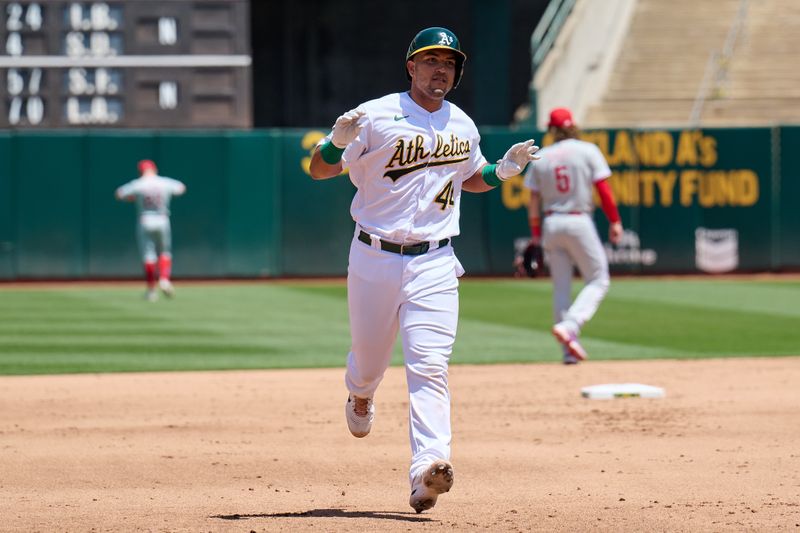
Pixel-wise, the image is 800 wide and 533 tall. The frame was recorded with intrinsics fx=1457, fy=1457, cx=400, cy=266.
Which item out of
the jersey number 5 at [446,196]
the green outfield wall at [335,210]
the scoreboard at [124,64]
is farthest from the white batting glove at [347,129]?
the green outfield wall at [335,210]

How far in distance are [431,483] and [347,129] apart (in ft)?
5.20

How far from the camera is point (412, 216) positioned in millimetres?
6539

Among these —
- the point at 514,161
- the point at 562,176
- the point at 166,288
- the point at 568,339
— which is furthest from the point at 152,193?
the point at 514,161

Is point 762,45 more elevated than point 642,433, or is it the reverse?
point 762,45

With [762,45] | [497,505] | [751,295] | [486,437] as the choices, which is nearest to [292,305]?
[751,295]

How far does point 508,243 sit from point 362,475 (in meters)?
18.5

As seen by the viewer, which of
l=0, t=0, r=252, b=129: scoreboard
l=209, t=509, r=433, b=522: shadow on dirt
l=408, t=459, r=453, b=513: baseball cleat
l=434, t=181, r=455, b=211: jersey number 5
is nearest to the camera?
l=408, t=459, r=453, b=513: baseball cleat

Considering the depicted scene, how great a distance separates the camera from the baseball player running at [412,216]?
21.1 feet

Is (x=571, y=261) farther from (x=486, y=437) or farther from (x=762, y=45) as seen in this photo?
(x=762, y=45)

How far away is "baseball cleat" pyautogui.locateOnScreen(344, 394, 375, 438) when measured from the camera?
23.8 feet

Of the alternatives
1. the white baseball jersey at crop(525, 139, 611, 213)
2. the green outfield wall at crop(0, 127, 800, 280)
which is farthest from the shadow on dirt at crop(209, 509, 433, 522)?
the green outfield wall at crop(0, 127, 800, 280)

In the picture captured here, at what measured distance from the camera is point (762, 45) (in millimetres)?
31844

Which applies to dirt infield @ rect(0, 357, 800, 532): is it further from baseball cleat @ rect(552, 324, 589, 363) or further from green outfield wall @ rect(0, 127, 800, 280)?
green outfield wall @ rect(0, 127, 800, 280)

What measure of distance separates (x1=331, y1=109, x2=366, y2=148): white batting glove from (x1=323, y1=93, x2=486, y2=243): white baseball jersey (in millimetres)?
45
